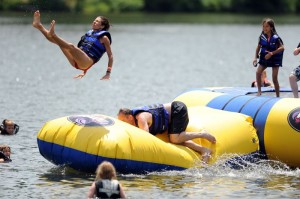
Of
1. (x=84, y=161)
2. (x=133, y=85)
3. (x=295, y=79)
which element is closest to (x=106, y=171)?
(x=84, y=161)

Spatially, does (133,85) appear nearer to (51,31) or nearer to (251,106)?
(251,106)

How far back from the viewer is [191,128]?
54.2 feet

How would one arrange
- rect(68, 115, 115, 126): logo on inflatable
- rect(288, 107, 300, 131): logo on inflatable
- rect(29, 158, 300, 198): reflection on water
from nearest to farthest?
rect(29, 158, 300, 198): reflection on water → rect(68, 115, 115, 126): logo on inflatable → rect(288, 107, 300, 131): logo on inflatable

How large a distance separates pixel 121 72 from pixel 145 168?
2258 cm

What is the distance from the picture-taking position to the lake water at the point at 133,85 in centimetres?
1523

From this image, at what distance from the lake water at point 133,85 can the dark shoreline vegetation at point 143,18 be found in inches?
148

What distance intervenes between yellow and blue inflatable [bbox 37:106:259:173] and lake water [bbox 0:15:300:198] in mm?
183

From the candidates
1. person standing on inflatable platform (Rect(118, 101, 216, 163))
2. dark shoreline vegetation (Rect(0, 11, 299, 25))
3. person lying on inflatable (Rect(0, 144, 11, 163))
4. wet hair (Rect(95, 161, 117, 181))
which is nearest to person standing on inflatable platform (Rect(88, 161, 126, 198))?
wet hair (Rect(95, 161, 117, 181))

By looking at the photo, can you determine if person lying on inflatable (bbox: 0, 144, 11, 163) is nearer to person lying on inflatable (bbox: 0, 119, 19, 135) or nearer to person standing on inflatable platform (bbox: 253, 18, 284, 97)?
person lying on inflatable (bbox: 0, 119, 19, 135)

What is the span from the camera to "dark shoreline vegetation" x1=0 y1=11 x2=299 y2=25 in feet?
236

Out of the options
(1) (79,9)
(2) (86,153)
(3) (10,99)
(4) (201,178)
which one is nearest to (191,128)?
(4) (201,178)

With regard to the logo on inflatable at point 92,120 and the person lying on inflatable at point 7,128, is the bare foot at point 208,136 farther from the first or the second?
the person lying on inflatable at point 7,128

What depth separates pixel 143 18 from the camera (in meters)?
81.5

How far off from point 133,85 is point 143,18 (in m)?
49.5
